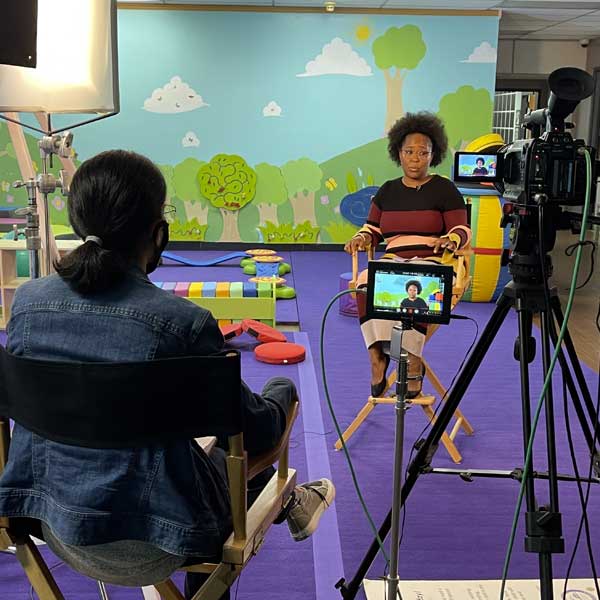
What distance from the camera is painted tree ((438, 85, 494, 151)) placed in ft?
24.0

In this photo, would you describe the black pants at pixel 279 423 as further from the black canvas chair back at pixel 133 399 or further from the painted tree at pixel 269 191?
the painted tree at pixel 269 191

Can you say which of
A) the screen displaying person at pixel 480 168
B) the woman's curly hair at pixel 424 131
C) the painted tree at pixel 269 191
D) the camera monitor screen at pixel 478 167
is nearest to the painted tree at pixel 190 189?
the painted tree at pixel 269 191

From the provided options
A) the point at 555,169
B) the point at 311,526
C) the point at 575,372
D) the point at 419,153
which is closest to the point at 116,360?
the point at 311,526

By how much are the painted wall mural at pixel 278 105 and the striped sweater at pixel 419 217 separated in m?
4.47

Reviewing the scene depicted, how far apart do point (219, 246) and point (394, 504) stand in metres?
6.33

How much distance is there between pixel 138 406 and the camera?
112 cm

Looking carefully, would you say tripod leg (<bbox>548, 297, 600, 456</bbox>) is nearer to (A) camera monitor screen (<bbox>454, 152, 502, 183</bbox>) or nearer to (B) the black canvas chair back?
(A) camera monitor screen (<bbox>454, 152, 502, 183</bbox>)

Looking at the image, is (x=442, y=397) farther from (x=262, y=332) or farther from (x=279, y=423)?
(x=262, y=332)

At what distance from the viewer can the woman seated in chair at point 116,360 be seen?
3.85ft

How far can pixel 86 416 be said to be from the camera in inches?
44.5

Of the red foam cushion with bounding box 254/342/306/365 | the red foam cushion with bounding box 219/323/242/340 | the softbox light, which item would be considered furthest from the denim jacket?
the red foam cushion with bounding box 219/323/242/340

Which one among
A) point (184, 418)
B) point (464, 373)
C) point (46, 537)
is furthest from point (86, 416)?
point (464, 373)

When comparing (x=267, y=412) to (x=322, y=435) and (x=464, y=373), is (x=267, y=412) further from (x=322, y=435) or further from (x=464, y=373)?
(x=322, y=435)

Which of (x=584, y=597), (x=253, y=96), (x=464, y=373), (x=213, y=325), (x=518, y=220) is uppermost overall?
(x=253, y=96)
